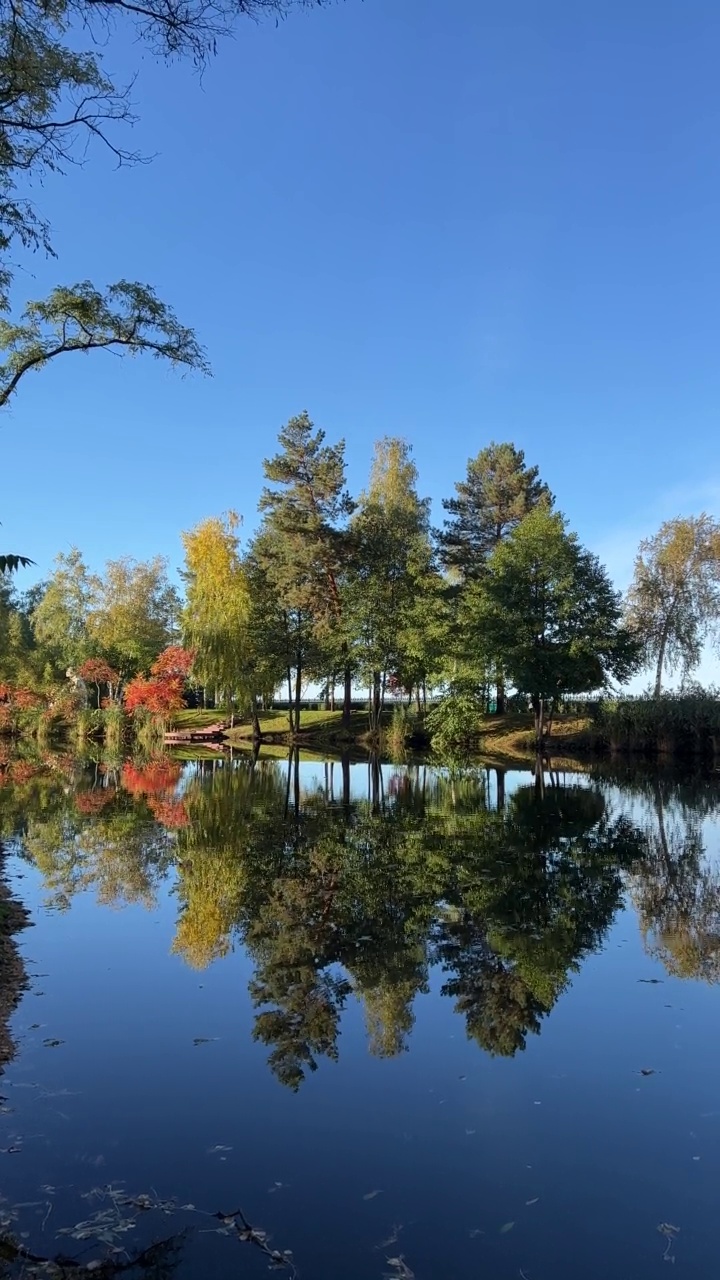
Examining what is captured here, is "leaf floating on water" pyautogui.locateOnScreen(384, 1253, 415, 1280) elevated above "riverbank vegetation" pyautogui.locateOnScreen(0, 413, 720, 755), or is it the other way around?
"riverbank vegetation" pyautogui.locateOnScreen(0, 413, 720, 755)

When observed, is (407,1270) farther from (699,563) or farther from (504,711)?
(699,563)

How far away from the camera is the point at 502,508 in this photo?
48.8 metres

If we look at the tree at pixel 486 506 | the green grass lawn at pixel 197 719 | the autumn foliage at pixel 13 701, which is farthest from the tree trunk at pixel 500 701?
the autumn foliage at pixel 13 701

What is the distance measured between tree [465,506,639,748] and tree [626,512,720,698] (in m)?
10.2

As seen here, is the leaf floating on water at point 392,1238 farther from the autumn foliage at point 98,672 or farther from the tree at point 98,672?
the autumn foliage at point 98,672

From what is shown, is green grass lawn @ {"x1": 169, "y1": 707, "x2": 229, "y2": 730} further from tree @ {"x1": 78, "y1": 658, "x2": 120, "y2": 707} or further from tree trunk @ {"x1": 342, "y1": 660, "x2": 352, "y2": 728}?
tree trunk @ {"x1": 342, "y1": 660, "x2": 352, "y2": 728}

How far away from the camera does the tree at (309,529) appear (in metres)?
42.2

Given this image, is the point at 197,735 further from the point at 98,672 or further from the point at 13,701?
the point at 13,701

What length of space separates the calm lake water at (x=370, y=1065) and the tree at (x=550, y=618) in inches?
972

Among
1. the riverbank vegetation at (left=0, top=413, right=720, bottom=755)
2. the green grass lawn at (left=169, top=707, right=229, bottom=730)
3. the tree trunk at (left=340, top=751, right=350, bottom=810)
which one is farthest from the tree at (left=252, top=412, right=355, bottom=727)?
the green grass lawn at (left=169, top=707, right=229, bottom=730)

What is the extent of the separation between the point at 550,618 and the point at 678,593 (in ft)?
47.0

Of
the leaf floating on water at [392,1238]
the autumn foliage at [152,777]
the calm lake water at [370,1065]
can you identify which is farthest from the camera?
the autumn foliage at [152,777]

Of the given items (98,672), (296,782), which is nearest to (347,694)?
Answer: (98,672)

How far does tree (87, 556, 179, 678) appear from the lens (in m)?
56.3
